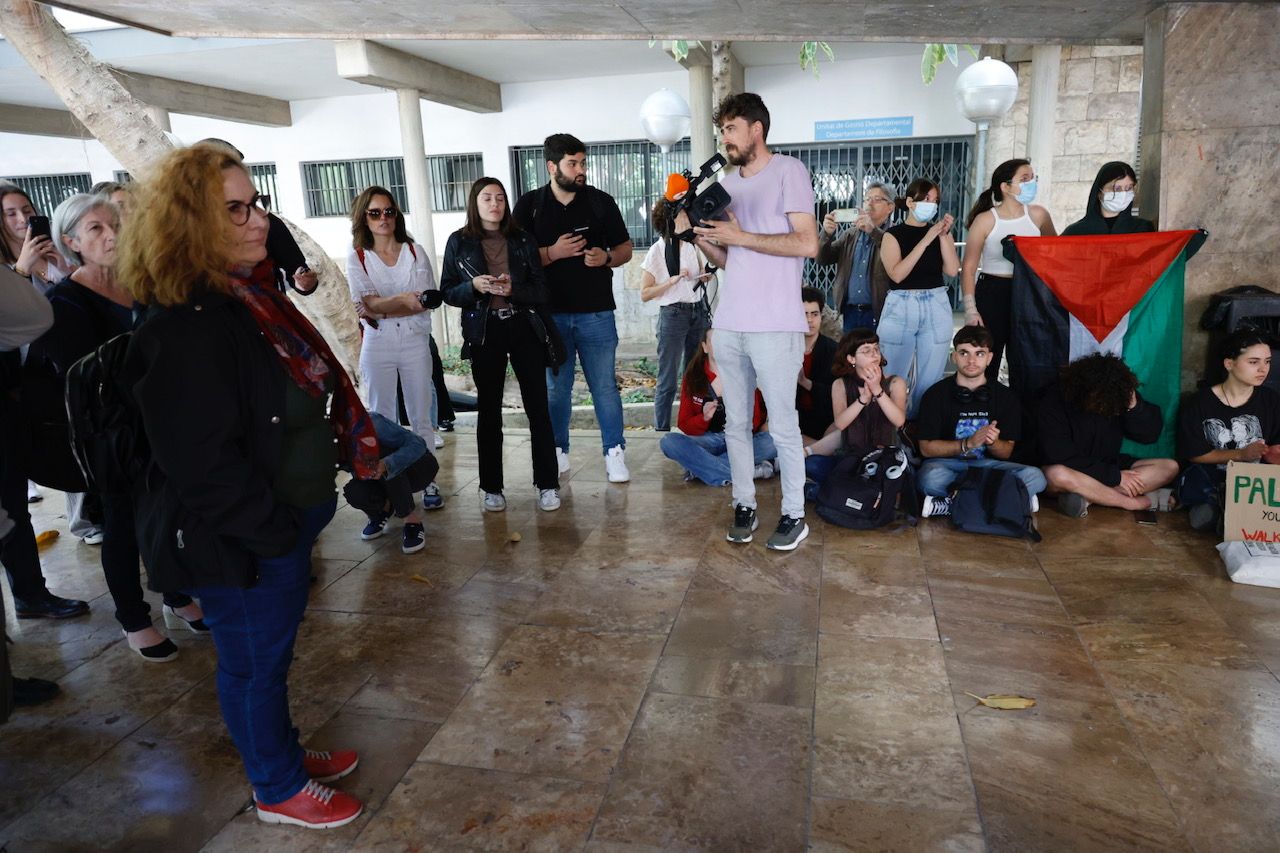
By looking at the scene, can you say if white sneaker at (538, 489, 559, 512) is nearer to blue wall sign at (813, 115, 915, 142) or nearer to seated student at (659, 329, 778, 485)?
seated student at (659, 329, 778, 485)

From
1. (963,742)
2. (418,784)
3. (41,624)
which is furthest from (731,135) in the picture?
(41,624)

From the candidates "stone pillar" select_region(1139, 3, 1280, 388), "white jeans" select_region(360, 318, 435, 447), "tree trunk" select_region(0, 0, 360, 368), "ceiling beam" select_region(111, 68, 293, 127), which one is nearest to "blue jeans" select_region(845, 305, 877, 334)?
"stone pillar" select_region(1139, 3, 1280, 388)

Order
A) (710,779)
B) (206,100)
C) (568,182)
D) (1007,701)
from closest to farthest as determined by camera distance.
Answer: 1. (710,779)
2. (1007,701)
3. (568,182)
4. (206,100)

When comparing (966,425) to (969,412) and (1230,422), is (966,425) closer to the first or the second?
(969,412)

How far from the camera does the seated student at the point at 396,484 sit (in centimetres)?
258

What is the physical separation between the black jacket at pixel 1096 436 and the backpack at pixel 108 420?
386cm

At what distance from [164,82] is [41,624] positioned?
9817mm

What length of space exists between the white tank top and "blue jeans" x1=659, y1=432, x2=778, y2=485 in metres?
1.53

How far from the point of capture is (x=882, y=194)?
215 inches

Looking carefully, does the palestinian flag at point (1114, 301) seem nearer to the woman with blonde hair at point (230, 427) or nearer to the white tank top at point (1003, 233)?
the white tank top at point (1003, 233)

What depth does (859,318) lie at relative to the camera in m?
5.61

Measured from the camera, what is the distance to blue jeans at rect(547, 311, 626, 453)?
4.65 meters

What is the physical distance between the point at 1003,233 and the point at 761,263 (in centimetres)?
191

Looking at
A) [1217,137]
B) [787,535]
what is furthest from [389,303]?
[1217,137]
